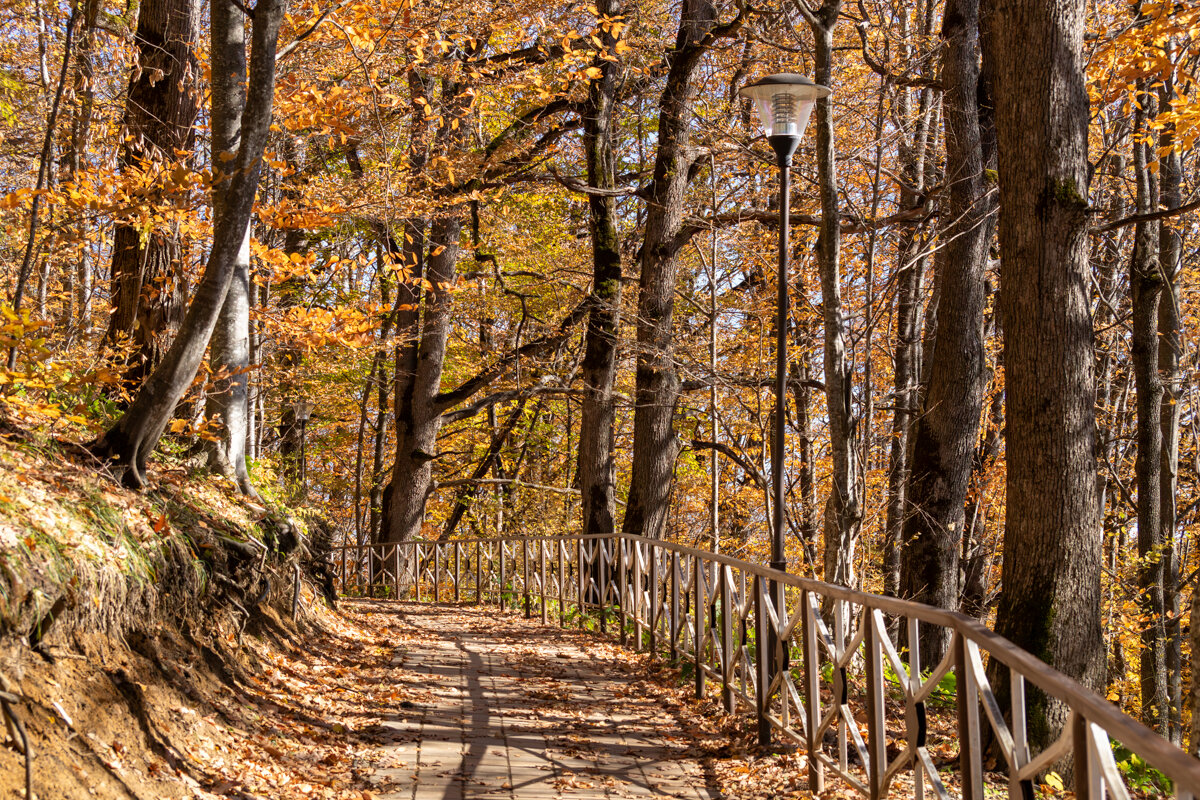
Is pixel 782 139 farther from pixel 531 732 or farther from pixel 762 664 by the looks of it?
pixel 531 732


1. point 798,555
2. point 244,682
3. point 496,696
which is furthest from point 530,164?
point 798,555

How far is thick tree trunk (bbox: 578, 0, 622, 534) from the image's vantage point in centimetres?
1415

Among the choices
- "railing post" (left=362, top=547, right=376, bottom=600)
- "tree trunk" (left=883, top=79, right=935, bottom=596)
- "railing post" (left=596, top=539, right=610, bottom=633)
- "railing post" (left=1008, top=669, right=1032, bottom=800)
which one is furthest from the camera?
"railing post" (left=362, top=547, right=376, bottom=600)

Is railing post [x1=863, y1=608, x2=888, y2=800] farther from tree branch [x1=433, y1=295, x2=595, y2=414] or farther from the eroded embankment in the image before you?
tree branch [x1=433, y1=295, x2=595, y2=414]

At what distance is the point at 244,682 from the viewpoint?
243 inches

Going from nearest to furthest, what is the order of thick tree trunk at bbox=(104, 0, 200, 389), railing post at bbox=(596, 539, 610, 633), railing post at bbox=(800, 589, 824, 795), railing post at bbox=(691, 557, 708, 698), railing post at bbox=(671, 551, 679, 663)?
railing post at bbox=(800, 589, 824, 795) → railing post at bbox=(691, 557, 708, 698) → railing post at bbox=(671, 551, 679, 663) → thick tree trunk at bbox=(104, 0, 200, 389) → railing post at bbox=(596, 539, 610, 633)

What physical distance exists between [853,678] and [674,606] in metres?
2.13

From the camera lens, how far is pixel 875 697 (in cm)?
461

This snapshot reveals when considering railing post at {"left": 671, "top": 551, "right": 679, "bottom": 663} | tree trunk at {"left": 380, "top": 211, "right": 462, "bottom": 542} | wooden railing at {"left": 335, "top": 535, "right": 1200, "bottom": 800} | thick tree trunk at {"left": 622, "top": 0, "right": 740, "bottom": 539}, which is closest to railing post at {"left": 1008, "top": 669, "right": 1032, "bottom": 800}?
wooden railing at {"left": 335, "top": 535, "right": 1200, "bottom": 800}

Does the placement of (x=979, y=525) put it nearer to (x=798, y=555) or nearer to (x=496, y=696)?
(x=798, y=555)

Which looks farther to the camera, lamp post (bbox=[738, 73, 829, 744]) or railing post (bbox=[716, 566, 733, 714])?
railing post (bbox=[716, 566, 733, 714])

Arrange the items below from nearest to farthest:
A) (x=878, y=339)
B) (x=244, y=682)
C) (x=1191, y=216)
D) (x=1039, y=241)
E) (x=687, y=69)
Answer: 1. (x=244, y=682)
2. (x=1039, y=241)
3. (x=687, y=69)
4. (x=1191, y=216)
5. (x=878, y=339)

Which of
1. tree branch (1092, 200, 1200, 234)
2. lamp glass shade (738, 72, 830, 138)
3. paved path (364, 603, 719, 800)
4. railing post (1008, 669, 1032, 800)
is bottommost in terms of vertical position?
paved path (364, 603, 719, 800)

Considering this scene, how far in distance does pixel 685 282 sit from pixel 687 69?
21.0ft
